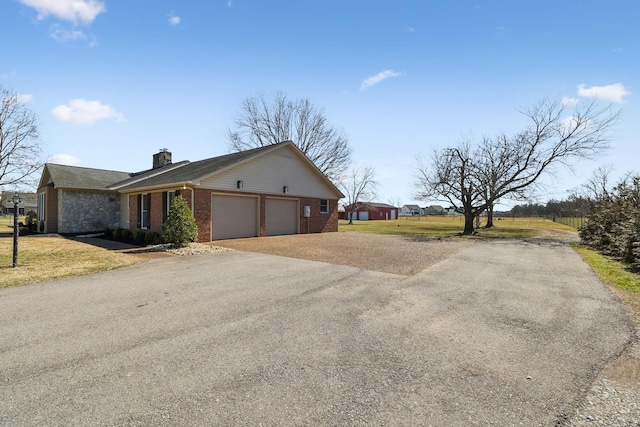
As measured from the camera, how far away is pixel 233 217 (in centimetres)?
1614

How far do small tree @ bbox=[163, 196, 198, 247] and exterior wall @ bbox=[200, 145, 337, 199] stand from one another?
82.8 inches

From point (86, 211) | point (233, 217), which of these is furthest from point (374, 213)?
point (86, 211)

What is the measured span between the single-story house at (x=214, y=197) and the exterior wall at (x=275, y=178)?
5 cm

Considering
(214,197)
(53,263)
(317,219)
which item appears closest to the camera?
(53,263)

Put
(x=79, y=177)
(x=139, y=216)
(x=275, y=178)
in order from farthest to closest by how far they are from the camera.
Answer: (x=79, y=177) < (x=275, y=178) < (x=139, y=216)

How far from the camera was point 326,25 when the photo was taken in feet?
38.6

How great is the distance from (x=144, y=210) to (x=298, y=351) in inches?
649

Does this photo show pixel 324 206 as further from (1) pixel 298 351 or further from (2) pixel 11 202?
(1) pixel 298 351

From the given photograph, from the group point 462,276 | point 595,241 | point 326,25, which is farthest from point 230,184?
point 595,241

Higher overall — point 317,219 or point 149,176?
point 149,176

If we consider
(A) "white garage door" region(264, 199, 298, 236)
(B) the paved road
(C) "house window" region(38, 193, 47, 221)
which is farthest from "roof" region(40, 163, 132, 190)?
(B) the paved road

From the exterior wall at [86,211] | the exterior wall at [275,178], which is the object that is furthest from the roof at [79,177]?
the exterior wall at [275,178]

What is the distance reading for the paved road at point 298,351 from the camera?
8.57 ft

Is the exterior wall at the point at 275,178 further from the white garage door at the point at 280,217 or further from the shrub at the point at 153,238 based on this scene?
the shrub at the point at 153,238
